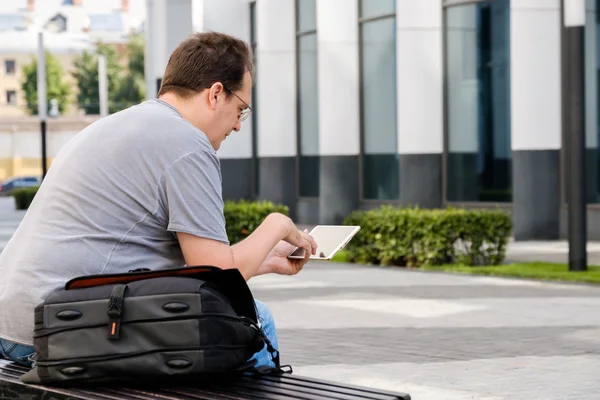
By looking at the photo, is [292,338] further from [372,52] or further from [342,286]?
[372,52]

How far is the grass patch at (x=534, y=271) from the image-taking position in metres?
12.6

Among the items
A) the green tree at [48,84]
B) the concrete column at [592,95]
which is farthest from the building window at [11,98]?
the concrete column at [592,95]

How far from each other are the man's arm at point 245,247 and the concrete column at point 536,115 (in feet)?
48.4

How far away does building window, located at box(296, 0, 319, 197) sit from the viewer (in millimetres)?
25172

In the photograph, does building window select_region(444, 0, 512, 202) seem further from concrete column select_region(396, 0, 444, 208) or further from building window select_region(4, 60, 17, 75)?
building window select_region(4, 60, 17, 75)

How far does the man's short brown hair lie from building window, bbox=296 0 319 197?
838 inches

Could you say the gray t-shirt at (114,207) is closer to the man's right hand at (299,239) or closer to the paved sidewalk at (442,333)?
the man's right hand at (299,239)

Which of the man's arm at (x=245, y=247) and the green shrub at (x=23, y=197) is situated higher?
the man's arm at (x=245, y=247)

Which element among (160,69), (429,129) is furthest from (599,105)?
(160,69)

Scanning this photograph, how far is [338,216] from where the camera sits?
75.5 ft

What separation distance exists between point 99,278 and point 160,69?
27461mm

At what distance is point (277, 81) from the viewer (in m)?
25.6

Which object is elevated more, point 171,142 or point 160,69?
point 160,69

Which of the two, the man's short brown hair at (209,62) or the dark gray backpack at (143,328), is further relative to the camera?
the man's short brown hair at (209,62)
